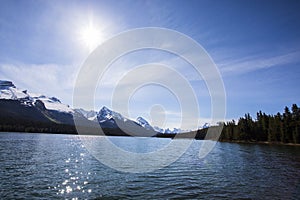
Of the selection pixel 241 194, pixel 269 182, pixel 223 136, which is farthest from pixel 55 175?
pixel 223 136

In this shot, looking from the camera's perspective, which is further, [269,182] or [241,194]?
[269,182]

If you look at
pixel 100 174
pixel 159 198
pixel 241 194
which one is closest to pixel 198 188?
pixel 241 194

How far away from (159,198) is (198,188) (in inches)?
255

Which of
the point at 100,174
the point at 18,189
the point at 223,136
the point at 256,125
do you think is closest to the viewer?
the point at 18,189

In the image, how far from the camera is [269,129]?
144875 millimetres

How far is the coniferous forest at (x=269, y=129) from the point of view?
427 feet

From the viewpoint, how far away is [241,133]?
16775 cm

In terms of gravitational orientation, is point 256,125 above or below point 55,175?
above

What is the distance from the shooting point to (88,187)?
23734mm

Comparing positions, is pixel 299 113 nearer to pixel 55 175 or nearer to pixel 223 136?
pixel 223 136

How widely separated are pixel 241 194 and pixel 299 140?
12892 centimetres

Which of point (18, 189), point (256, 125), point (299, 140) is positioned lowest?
point (18, 189)

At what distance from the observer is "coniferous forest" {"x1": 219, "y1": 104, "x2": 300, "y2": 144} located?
427 feet

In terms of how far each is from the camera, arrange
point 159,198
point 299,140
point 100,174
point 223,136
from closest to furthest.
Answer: point 159,198 → point 100,174 → point 299,140 → point 223,136
